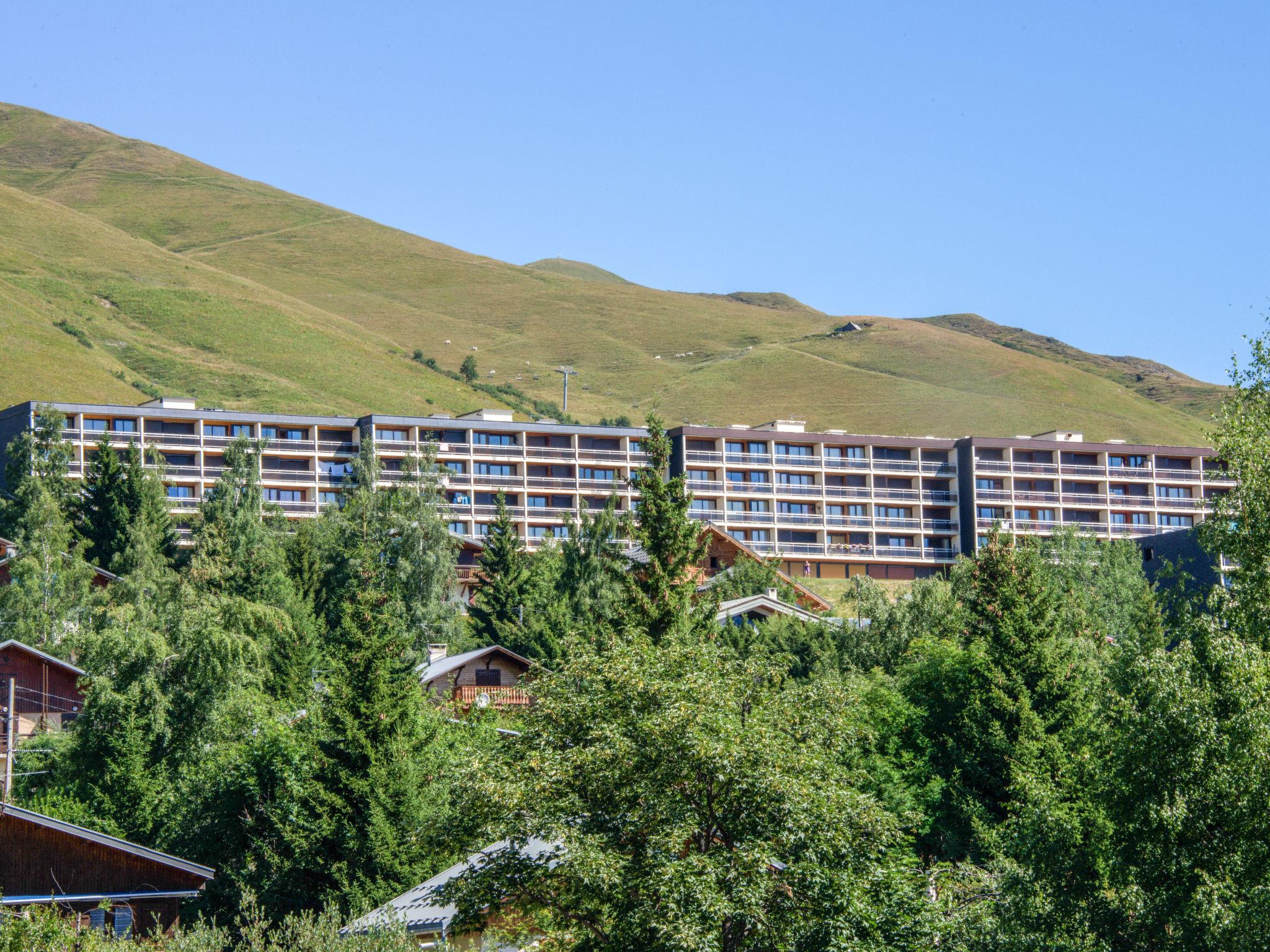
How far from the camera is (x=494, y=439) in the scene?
136500 mm

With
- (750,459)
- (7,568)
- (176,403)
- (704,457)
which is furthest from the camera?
(750,459)

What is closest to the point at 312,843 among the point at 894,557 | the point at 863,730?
the point at 863,730

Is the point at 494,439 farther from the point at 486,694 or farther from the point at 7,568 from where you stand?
the point at 486,694

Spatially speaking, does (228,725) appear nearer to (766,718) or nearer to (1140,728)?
(766,718)

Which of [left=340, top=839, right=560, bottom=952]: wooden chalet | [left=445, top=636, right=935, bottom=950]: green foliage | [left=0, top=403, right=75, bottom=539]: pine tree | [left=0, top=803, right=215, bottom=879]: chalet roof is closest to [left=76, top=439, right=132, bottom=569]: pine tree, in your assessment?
[left=0, top=403, right=75, bottom=539]: pine tree

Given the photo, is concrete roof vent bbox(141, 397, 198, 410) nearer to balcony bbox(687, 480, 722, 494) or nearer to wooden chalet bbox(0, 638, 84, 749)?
balcony bbox(687, 480, 722, 494)

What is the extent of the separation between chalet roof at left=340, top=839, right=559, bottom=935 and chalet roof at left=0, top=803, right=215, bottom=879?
6.48 m

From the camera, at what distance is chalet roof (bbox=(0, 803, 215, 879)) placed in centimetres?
3762

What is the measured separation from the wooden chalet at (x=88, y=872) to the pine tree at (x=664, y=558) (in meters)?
16.9

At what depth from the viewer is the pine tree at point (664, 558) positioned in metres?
49.6

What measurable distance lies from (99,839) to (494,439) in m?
99.3

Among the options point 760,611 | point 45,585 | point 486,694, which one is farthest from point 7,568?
point 760,611

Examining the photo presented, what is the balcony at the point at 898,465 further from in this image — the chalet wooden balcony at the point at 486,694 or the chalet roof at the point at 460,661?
the chalet wooden balcony at the point at 486,694

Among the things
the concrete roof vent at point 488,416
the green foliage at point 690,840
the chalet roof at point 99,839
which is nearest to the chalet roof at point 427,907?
the green foliage at point 690,840
